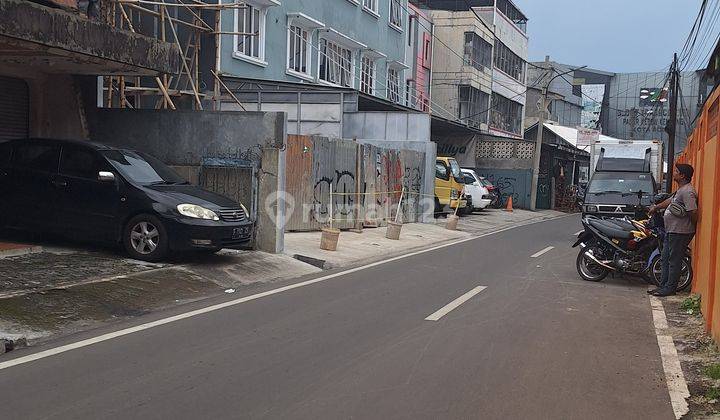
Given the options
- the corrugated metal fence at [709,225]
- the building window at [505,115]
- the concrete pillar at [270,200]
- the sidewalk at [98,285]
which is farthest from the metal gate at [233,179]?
the building window at [505,115]

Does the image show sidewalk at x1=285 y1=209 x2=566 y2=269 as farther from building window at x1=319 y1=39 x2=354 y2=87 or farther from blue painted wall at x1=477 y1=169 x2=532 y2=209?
blue painted wall at x1=477 y1=169 x2=532 y2=209

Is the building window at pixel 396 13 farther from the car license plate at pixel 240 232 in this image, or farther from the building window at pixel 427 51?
the car license plate at pixel 240 232

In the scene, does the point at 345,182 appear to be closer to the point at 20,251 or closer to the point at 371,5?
the point at 20,251

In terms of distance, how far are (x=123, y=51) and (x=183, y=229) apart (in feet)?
10.3

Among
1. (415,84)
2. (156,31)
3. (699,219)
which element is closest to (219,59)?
(156,31)

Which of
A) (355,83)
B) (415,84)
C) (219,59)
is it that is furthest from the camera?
(415,84)

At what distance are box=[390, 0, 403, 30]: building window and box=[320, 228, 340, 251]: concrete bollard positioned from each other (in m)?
21.5

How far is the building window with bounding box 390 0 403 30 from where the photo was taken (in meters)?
33.5

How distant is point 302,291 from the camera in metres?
9.89

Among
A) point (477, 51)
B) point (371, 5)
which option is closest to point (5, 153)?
point (371, 5)

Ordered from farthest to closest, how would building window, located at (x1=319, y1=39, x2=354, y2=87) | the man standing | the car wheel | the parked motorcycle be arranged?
1. building window, located at (x1=319, y1=39, x2=354, y2=87)
2. the parked motorcycle
3. the car wheel
4. the man standing

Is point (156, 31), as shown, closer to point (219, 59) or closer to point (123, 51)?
point (219, 59)

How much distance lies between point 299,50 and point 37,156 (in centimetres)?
1568

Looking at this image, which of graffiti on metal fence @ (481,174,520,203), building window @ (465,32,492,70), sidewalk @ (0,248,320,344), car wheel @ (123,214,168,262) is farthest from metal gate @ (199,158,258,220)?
building window @ (465,32,492,70)
